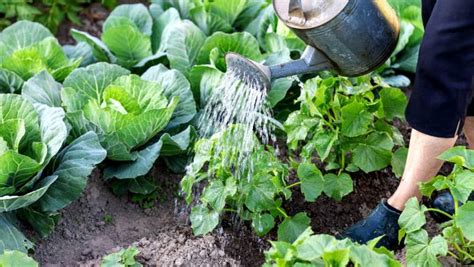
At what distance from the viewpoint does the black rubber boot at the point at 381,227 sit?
2867 mm

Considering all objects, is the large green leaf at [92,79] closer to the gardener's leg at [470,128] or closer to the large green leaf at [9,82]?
the large green leaf at [9,82]

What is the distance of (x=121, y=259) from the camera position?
2.77 meters

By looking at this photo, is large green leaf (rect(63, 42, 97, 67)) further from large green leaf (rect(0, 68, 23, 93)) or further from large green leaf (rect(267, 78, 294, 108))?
large green leaf (rect(267, 78, 294, 108))

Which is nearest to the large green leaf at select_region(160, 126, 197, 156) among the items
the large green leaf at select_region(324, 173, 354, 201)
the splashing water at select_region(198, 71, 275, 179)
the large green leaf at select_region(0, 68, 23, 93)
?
the splashing water at select_region(198, 71, 275, 179)

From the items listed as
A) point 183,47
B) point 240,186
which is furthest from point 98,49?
point 240,186

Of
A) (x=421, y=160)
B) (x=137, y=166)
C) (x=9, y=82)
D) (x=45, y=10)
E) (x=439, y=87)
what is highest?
(x=439, y=87)

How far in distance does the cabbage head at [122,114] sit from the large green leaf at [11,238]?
1.54 feet

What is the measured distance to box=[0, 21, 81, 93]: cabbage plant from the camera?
344 cm

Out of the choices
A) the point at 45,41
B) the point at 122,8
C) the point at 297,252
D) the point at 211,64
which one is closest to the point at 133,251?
the point at 297,252

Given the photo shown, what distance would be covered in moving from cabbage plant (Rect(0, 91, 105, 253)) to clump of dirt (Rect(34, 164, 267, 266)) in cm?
11

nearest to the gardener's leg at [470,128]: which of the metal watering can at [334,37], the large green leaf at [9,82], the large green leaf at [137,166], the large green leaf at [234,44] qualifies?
the metal watering can at [334,37]

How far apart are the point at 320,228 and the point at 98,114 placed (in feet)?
3.18

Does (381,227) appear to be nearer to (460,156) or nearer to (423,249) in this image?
(423,249)

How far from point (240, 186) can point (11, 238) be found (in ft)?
2.69
